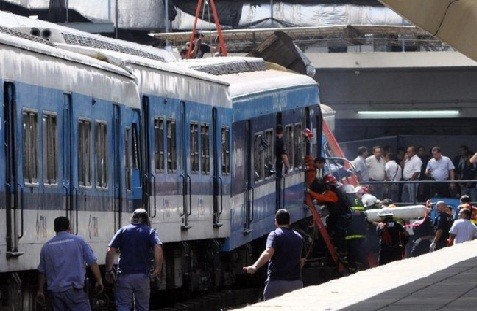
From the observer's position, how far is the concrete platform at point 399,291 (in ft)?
62.5

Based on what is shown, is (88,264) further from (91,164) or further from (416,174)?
(416,174)

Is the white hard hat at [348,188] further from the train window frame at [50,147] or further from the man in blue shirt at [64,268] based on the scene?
the man in blue shirt at [64,268]

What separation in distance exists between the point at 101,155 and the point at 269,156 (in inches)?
460

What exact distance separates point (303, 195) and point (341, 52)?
59.1ft

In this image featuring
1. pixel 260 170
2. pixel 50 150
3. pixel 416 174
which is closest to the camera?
pixel 50 150

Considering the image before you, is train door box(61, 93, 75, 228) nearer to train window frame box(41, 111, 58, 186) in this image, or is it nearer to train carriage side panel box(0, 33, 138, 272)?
train carriage side panel box(0, 33, 138, 272)

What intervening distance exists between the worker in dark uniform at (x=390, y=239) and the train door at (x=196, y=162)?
16.1 feet

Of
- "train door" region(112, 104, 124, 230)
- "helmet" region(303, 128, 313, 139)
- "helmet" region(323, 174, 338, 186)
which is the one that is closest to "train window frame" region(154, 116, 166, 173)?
"train door" region(112, 104, 124, 230)

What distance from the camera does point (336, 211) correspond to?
1409 inches

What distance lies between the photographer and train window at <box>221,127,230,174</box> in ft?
104

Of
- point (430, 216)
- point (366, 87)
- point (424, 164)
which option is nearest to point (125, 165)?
point (430, 216)

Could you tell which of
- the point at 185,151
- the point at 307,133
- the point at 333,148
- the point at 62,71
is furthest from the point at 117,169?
the point at 333,148

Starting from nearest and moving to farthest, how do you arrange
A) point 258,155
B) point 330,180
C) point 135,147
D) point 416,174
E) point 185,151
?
1. point 135,147
2. point 185,151
3. point 258,155
4. point 330,180
5. point 416,174

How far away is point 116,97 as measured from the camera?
24.3 m
